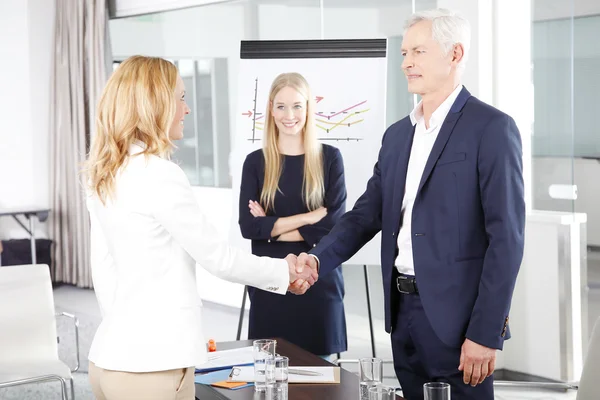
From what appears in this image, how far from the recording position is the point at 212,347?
2766 millimetres

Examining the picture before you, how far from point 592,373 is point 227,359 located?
113 cm

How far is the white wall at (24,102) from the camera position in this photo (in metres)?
8.06

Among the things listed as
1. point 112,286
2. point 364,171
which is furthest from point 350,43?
point 112,286

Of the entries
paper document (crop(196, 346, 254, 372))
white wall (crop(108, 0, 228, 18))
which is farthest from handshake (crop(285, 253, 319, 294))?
white wall (crop(108, 0, 228, 18))

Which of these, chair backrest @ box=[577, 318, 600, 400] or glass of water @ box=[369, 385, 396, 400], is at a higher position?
glass of water @ box=[369, 385, 396, 400]

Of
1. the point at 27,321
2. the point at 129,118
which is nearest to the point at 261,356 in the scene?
the point at 129,118

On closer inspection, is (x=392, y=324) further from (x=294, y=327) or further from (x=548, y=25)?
(x=548, y=25)

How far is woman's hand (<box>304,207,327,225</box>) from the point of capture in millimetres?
3853

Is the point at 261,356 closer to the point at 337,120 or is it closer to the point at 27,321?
the point at 27,321

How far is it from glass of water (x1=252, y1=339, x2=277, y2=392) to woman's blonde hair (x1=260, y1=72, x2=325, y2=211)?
1675 millimetres

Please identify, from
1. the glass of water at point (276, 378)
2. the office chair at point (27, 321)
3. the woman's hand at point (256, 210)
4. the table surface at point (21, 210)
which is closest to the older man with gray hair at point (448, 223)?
the glass of water at point (276, 378)

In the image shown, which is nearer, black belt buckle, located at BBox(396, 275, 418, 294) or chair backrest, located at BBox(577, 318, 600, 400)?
chair backrest, located at BBox(577, 318, 600, 400)

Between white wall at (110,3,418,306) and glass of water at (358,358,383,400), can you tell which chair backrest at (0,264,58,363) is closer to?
glass of water at (358,358,383,400)

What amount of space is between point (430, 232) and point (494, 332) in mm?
356
